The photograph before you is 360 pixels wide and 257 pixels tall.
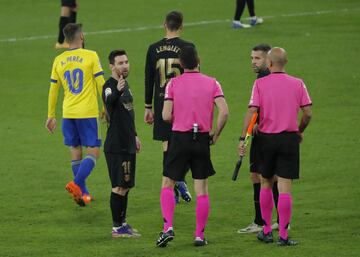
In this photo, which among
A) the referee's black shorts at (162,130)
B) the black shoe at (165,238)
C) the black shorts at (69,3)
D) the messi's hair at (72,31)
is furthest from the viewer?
the black shorts at (69,3)

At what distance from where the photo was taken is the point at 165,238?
11.7 m

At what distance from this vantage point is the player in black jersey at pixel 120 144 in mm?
12305

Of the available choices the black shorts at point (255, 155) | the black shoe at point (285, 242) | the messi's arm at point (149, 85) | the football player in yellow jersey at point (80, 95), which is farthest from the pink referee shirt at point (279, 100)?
the football player in yellow jersey at point (80, 95)

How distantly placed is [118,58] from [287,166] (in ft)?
7.78

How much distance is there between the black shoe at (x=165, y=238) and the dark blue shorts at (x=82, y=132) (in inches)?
113

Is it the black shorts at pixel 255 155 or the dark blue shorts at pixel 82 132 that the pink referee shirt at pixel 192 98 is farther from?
the dark blue shorts at pixel 82 132

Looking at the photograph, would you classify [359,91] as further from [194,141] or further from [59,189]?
[194,141]

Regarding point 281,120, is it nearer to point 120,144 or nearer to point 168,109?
point 168,109

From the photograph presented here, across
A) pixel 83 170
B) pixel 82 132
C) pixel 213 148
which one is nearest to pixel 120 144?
pixel 83 170

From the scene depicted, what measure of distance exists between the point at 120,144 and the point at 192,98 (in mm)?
1283

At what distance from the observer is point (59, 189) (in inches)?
599

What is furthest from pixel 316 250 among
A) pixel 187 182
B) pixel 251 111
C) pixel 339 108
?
pixel 339 108

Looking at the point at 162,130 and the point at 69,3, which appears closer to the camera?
the point at 162,130

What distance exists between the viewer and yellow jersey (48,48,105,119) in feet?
46.2
